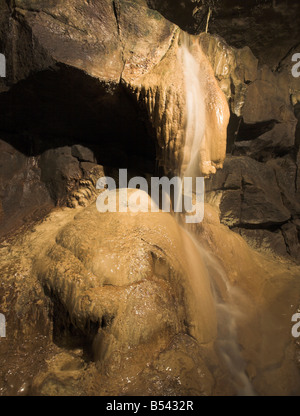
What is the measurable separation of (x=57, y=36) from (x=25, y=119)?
146 cm

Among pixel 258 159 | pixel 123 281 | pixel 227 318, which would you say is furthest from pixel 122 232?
pixel 258 159

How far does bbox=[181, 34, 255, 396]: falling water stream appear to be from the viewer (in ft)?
9.36

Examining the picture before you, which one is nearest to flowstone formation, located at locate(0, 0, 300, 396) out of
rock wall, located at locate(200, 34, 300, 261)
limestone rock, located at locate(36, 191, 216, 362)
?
limestone rock, located at locate(36, 191, 216, 362)

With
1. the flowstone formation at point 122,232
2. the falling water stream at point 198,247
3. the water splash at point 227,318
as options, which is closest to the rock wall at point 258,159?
the flowstone formation at point 122,232

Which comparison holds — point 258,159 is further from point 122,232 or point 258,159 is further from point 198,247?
point 122,232

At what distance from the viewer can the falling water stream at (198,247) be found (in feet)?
9.36

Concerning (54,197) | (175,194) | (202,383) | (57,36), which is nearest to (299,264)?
(175,194)

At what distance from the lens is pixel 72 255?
8.82ft

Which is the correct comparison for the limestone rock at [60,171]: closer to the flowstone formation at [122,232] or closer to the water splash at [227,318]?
the flowstone formation at [122,232]

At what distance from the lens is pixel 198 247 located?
3.86 m

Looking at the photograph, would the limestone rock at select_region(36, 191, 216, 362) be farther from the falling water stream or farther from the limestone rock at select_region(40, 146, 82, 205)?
the limestone rock at select_region(40, 146, 82, 205)

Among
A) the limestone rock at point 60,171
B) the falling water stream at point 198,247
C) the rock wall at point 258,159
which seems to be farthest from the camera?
the rock wall at point 258,159

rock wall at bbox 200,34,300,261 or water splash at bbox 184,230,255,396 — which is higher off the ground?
rock wall at bbox 200,34,300,261

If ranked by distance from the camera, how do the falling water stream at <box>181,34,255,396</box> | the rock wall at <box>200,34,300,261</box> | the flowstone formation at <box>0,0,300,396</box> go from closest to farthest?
the flowstone formation at <box>0,0,300,396</box> < the falling water stream at <box>181,34,255,396</box> < the rock wall at <box>200,34,300,261</box>
